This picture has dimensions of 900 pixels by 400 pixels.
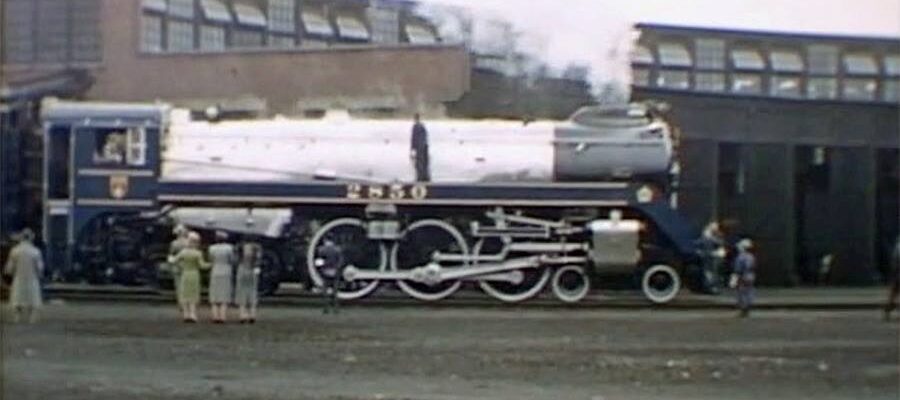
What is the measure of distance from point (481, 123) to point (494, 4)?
415 centimetres

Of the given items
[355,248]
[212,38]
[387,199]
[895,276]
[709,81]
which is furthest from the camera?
[387,199]

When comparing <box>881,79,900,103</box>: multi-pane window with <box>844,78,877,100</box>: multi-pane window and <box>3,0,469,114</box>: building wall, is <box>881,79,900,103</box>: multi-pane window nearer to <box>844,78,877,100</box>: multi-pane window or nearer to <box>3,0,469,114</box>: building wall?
<box>844,78,877,100</box>: multi-pane window

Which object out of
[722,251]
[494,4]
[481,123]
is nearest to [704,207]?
[722,251]

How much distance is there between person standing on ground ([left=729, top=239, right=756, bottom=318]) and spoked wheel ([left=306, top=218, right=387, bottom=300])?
3.63 meters

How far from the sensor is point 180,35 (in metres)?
9.03

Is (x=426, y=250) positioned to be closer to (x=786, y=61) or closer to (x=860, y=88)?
(x=860, y=88)

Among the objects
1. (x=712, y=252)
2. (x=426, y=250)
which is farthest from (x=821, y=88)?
(x=426, y=250)

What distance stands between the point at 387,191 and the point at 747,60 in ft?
29.3

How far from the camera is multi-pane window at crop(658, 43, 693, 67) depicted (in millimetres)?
8391

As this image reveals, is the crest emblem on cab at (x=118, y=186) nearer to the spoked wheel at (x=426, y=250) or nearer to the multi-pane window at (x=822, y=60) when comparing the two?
the spoked wheel at (x=426, y=250)

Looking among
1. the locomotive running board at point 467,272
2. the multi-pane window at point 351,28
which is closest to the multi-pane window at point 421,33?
the multi-pane window at point 351,28

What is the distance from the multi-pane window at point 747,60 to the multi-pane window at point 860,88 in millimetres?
312

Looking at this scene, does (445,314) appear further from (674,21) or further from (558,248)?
(674,21)

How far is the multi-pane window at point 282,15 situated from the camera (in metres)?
9.16
